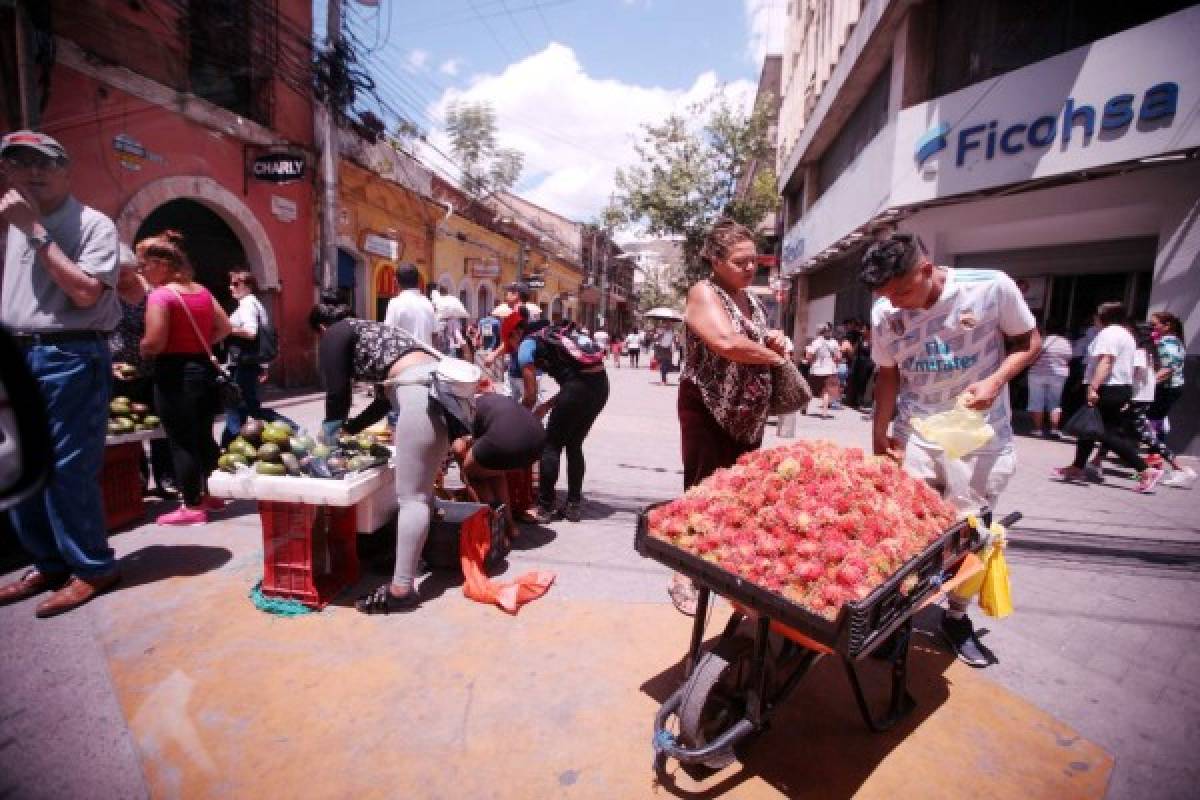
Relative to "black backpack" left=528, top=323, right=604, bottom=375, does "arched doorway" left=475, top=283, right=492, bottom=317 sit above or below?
above

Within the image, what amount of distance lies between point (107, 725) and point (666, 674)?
7.45ft

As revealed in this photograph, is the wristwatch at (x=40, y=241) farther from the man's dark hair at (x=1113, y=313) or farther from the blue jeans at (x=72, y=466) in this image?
the man's dark hair at (x=1113, y=313)

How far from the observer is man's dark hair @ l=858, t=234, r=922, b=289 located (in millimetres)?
2654

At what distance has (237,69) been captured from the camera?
→ 10930 millimetres

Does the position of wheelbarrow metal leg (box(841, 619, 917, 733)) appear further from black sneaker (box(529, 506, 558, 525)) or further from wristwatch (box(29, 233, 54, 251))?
wristwatch (box(29, 233, 54, 251))

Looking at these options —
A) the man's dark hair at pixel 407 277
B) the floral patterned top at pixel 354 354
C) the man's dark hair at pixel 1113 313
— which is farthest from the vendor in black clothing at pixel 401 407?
the man's dark hair at pixel 1113 313

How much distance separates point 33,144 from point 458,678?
316cm

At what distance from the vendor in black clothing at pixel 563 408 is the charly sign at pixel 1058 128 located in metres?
8.70

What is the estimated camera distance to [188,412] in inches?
170

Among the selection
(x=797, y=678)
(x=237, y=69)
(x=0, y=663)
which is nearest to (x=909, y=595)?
(x=797, y=678)

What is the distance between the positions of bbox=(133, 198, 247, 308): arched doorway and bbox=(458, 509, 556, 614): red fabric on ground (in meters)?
9.77

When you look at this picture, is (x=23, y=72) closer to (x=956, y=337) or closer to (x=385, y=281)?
(x=385, y=281)

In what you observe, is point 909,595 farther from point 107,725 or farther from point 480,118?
point 480,118

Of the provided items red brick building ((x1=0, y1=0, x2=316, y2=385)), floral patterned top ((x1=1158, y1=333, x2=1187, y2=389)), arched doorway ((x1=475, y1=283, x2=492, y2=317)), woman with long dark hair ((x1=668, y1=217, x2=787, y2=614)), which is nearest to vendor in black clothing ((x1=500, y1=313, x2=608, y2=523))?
woman with long dark hair ((x1=668, y1=217, x2=787, y2=614))
